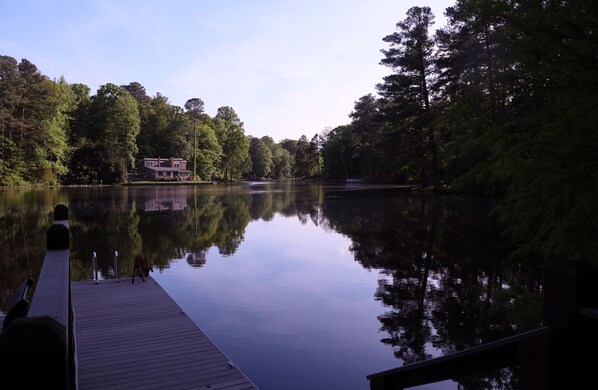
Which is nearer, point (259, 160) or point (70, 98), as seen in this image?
point (70, 98)

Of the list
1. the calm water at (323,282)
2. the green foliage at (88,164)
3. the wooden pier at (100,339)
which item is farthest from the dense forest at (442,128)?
the wooden pier at (100,339)

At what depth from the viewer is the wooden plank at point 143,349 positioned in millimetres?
5754

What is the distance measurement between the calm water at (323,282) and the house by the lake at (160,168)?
6060cm

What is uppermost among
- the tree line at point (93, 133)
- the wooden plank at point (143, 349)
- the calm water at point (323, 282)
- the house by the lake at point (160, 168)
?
the tree line at point (93, 133)

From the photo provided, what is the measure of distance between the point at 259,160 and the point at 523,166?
13516 cm

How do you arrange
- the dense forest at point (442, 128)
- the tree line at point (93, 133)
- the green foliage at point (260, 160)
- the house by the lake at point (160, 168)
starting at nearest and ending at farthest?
the dense forest at point (442, 128) < the tree line at point (93, 133) < the house by the lake at point (160, 168) < the green foliage at point (260, 160)

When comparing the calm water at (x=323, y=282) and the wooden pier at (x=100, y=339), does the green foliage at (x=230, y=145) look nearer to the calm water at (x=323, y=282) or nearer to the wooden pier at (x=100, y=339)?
the calm water at (x=323, y=282)

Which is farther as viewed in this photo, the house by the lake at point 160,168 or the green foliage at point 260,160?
the green foliage at point 260,160

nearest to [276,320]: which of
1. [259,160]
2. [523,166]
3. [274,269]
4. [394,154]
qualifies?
[274,269]

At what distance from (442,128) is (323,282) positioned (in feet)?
95.7

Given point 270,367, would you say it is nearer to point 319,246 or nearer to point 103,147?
point 319,246

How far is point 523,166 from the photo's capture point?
18.3ft

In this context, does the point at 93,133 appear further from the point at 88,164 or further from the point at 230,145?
the point at 230,145

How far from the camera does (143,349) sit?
684cm
